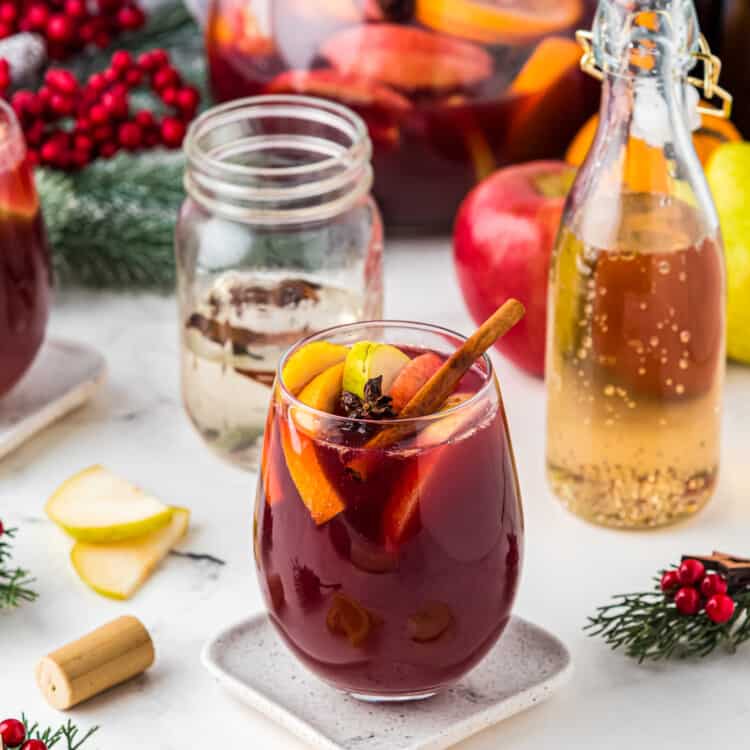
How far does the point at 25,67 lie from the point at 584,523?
863mm

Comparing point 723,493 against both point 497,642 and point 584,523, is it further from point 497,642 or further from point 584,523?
point 497,642

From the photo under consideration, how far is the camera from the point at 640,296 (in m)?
1.11

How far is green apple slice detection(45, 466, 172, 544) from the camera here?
3.80ft

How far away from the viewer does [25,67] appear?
1662mm

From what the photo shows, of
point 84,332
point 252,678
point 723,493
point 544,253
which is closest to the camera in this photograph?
point 252,678

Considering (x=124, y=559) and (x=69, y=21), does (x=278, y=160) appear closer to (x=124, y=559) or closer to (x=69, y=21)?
(x=124, y=559)

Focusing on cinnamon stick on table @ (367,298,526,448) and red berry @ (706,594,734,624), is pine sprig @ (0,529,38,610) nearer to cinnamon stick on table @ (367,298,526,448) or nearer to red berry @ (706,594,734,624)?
cinnamon stick on table @ (367,298,526,448)

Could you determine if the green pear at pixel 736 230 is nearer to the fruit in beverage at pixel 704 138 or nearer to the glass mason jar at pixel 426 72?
the fruit in beverage at pixel 704 138

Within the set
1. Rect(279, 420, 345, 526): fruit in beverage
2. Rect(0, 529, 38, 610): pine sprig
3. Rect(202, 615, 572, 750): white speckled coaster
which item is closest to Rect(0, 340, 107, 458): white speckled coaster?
Rect(0, 529, 38, 610): pine sprig

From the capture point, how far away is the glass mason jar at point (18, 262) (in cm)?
124

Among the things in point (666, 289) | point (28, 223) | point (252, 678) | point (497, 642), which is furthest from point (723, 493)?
point (28, 223)

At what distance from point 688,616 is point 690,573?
30 mm

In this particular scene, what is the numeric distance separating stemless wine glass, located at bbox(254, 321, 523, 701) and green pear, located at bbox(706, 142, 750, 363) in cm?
49

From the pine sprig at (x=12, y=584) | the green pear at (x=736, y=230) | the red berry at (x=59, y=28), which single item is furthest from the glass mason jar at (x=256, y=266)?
the red berry at (x=59, y=28)
